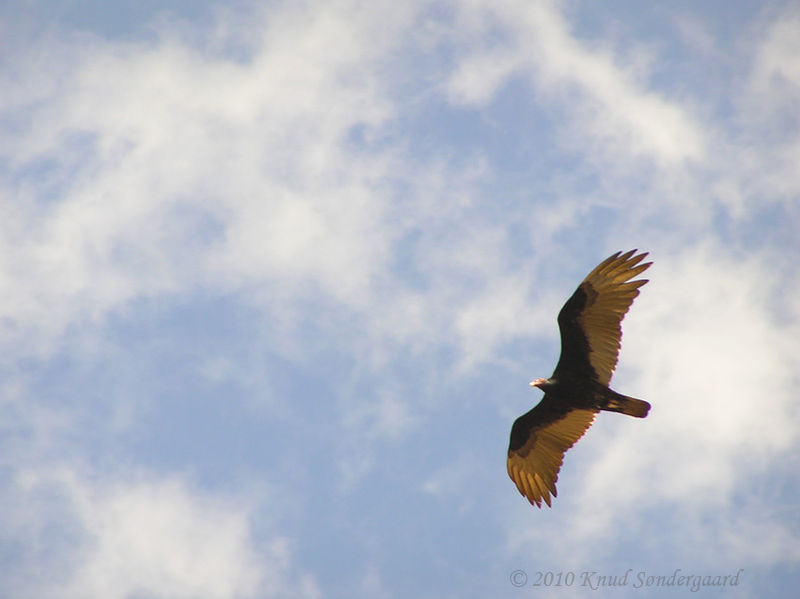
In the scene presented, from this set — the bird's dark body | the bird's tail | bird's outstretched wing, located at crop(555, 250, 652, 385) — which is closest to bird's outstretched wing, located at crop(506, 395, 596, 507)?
the bird's dark body

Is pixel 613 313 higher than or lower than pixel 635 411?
higher

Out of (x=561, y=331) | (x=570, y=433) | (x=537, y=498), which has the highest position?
(x=561, y=331)

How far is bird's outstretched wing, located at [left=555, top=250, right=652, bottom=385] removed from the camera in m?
17.6

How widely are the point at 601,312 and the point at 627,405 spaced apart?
2.17 metres

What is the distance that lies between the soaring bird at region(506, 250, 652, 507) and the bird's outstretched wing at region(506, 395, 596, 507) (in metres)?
0.02

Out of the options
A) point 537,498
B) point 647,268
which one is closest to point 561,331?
point 647,268

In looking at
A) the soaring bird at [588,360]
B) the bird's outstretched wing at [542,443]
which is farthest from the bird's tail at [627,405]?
the bird's outstretched wing at [542,443]

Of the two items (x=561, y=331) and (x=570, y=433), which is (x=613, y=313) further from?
(x=570, y=433)

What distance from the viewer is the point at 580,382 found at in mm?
18000

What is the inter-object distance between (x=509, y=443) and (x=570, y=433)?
61.9 inches

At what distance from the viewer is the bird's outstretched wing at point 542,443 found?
18.8 metres

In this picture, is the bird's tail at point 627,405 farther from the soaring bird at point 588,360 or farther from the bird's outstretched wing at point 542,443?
the bird's outstretched wing at point 542,443

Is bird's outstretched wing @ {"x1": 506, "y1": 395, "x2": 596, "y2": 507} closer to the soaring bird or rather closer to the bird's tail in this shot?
the soaring bird

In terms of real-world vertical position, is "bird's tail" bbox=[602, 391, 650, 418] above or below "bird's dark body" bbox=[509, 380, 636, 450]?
below
